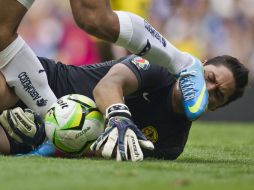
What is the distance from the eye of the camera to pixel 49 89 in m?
5.27

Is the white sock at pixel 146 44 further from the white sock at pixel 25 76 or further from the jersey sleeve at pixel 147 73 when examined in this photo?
the white sock at pixel 25 76

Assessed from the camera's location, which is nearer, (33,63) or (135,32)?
(135,32)

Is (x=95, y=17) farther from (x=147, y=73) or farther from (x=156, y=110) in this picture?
(x=156, y=110)

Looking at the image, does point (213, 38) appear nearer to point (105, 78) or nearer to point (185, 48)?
point (185, 48)

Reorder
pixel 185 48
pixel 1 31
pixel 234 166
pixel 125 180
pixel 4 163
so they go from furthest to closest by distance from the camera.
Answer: pixel 185 48
pixel 1 31
pixel 234 166
pixel 4 163
pixel 125 180

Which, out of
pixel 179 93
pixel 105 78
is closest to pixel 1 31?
pixel 105 78

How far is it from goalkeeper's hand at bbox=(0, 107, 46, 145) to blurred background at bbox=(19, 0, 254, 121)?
21.6 ft

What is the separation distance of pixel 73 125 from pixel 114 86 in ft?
1.11

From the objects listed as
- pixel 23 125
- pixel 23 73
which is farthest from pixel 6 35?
pixel 23 125

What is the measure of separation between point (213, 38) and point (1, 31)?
23.1ft

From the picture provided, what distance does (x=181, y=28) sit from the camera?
11781mm

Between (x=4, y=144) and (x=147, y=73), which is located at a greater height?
(x=147, y=73)

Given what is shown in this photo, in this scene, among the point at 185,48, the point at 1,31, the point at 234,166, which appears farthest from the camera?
the point at 185,48

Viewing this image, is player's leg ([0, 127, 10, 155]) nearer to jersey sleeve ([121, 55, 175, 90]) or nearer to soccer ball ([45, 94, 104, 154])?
soccer ball ([45, 94, 104, 154])
